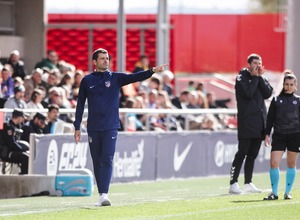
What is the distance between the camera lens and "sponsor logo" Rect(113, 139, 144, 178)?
878 inches

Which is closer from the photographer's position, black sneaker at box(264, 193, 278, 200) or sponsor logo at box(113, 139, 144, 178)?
black sneaker at box(264, 193, 278, 200)

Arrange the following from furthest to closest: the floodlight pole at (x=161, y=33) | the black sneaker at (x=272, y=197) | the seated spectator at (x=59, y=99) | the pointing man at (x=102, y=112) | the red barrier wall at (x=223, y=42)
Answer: the red barrier wall at (x=223, y=42) → the floodlight pole at (x=161, y=33) → the seated spectator at (x=59, y=99) → the black sneaker at (x=272, y=197) → the pointing man at (x=102, y=112)

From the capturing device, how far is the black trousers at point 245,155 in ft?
60.3

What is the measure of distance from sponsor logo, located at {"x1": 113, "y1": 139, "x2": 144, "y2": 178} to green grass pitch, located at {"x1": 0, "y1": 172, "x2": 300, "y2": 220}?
6.77 feet

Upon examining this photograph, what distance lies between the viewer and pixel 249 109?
60.0 ft

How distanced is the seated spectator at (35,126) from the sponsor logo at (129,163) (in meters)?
1.92

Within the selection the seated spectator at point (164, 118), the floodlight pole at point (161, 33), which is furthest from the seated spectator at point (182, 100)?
the floodlight pole at point (161, 33)

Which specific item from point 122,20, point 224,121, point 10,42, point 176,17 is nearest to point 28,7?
point 10,42

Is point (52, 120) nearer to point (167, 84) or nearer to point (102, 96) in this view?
point (102, 96)

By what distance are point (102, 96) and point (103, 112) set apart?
0.20m

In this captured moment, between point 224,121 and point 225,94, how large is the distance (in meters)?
13.2

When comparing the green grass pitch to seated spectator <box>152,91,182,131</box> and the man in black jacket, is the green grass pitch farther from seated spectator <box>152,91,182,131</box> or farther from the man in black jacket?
seated spectator <box>152,91,182,131</box>

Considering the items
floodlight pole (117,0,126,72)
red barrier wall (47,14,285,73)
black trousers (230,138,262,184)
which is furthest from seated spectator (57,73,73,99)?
red barrier wall (47,14,285,73)

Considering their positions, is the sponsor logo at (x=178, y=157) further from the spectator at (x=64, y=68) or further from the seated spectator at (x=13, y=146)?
the seated spectator at (x=13, y=146)
